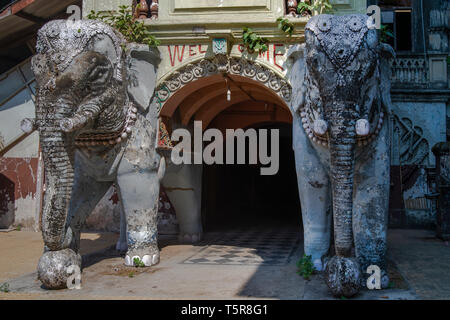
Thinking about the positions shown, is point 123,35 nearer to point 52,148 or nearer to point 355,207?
point 52,148

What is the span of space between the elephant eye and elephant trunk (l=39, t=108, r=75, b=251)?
2.06 feet

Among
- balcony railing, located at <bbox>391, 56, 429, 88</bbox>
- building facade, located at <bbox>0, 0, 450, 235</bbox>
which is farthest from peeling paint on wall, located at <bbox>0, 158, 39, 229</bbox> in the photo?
balcony railing, located at <bbox>391, 56, 429, 88</bbox>

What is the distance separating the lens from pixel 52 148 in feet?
15.1

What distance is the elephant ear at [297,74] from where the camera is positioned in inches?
215

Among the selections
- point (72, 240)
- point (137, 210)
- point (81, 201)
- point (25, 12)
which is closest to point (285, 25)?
point (137, 210)

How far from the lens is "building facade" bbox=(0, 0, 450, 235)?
6344 mm

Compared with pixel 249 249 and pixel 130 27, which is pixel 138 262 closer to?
pixel 249 249

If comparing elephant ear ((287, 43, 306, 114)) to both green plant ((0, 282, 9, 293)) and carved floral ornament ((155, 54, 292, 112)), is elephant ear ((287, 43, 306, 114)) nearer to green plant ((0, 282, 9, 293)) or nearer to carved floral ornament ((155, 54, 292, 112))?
carved floral ornament ((155, 54, 292, 112))

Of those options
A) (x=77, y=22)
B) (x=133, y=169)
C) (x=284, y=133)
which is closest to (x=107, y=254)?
(x=133, y=169)

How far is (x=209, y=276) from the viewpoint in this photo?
5484mm

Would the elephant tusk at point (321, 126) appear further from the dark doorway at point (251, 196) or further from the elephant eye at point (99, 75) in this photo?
the dark doorway at point (251, 196)

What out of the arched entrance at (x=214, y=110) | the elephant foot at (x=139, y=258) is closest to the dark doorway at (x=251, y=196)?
the arched entrance at (x=214, y=110)

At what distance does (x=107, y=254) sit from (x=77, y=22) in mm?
3482

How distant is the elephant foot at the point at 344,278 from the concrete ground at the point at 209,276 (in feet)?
0.51
